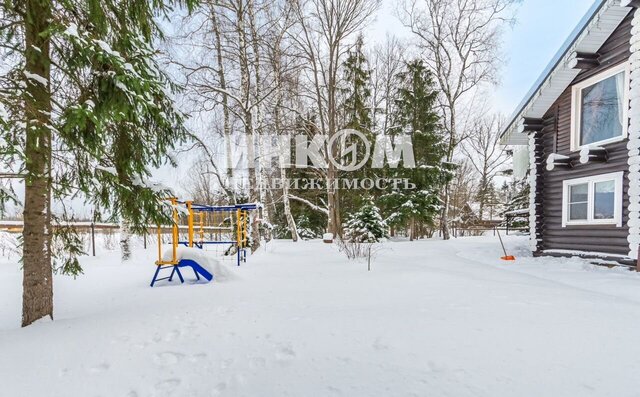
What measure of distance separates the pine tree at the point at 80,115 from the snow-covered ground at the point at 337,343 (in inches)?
41.0

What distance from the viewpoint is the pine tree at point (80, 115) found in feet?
8.70

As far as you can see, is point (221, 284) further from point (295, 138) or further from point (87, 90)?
point (295, 138)

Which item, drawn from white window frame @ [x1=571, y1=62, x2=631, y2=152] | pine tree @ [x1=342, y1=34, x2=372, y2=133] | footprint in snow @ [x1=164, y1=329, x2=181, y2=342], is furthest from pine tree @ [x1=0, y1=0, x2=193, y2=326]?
pine tree @ [x1=342, y1=34, x2=372, y2=133]

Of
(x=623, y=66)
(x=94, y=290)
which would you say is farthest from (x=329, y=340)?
(x=623, y=66)

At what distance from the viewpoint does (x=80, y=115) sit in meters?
2.43

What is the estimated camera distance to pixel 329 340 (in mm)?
2482

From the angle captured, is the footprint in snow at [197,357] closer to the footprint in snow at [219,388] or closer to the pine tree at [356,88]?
the footprint in snow at [219,388]

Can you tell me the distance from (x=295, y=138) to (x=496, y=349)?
44.3 feet

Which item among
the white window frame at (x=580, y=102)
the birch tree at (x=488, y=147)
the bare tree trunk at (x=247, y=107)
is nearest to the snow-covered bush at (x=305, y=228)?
the bare tree trunk at (x=247, y=107)

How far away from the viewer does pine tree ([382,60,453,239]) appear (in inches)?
554

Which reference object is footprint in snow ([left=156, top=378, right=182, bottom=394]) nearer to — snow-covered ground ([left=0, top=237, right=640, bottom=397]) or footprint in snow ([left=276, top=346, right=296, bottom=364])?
snow-covered ground ([left=0, top=237, right=640, bottom=397])

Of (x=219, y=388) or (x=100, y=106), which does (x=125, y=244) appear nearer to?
(x=100, y=106)

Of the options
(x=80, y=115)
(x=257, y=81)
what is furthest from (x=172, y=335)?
(x=257, y=81)

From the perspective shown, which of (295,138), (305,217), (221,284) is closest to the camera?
(221,284)
